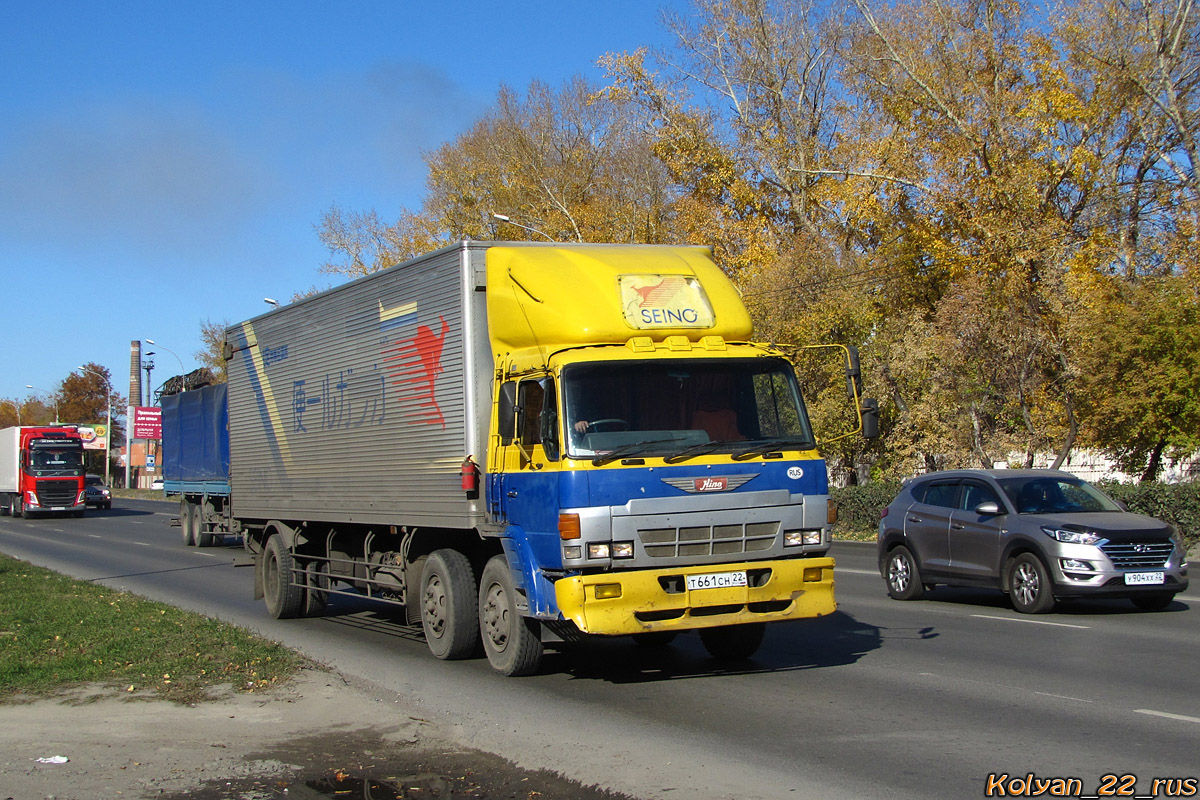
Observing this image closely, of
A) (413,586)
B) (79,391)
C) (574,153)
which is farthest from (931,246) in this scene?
(79,391)

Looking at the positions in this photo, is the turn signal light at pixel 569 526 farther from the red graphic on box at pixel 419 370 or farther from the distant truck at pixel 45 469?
the distant truck at pixel 45 469

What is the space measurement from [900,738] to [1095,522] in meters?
6.82

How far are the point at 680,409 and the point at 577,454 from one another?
37.8 inches

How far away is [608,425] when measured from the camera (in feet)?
28.9

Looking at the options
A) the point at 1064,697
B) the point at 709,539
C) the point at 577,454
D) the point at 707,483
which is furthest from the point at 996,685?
the point at 577,454

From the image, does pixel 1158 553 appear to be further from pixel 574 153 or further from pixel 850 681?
pixel 574 153

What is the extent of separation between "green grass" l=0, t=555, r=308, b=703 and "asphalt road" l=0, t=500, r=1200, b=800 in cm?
86

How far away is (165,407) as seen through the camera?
99.6 ft

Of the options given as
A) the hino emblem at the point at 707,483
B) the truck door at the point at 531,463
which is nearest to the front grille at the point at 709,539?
the hino emblem at the point at 707,483

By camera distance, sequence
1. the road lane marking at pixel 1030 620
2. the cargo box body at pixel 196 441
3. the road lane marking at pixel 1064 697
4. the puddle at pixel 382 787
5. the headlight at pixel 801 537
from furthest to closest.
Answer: the cargo box body at pixel 196 441 < the road lane marking at pixel 1030 620 < the headlight at pixel 801 537 < the road lane marking at pixel 1064 697 < the puddle at pixel 382 787

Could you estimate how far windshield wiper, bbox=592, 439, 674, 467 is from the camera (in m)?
8.59

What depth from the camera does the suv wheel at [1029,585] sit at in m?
13.0

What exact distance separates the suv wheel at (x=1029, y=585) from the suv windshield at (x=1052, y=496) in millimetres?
635

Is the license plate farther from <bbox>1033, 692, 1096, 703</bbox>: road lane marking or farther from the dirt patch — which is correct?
<bbox>1033, 692, 1096, 703</bbox>: road lane marking
